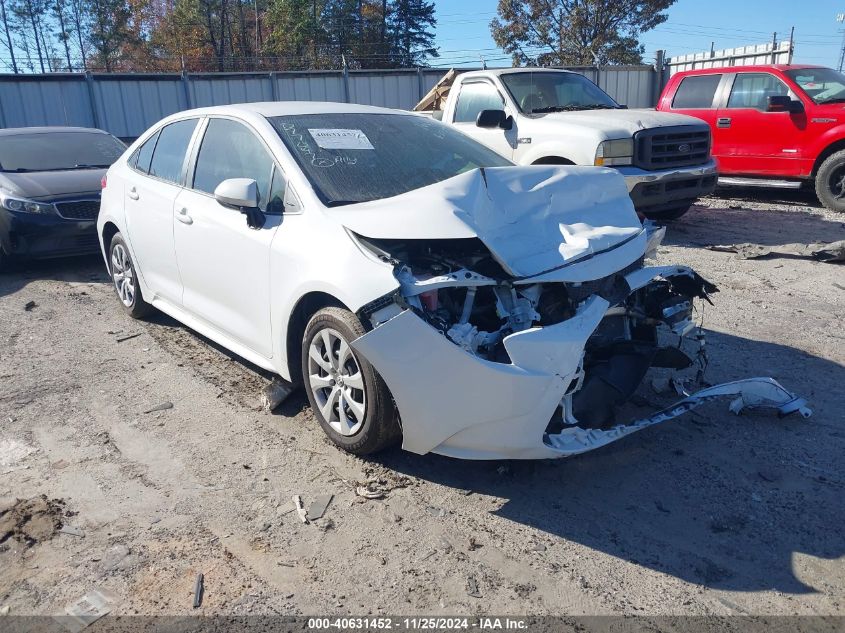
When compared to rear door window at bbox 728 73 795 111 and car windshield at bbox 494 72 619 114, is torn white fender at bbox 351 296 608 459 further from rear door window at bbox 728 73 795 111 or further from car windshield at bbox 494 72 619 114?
rear door window at bbox 728 73 795 111

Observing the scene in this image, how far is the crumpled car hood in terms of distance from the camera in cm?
340

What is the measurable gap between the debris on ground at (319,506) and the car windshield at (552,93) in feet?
21.4

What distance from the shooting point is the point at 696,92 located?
11625 mm

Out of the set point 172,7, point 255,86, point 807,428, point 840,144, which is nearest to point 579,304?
point 807,428

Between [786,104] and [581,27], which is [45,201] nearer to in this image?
[786,104]

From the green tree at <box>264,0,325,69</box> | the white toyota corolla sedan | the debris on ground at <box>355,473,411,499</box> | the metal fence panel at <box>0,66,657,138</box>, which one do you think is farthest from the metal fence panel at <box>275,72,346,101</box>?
the green tree at <box>264,0,325,69</box>

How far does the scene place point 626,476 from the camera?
11.6 feet

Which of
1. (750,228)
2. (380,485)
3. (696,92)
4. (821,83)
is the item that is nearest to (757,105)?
(821,83)

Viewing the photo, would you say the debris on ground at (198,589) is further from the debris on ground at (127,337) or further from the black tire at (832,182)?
the black tire at (832,182)

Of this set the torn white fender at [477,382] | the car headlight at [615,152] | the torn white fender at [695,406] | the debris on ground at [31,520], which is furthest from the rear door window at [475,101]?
the debris on ground at [31,520]

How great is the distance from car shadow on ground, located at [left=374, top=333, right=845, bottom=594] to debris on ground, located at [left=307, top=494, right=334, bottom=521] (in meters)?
0.41

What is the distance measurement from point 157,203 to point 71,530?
2.78 meters

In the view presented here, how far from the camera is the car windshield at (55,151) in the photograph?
343 inches

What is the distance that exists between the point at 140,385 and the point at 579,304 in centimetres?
318
